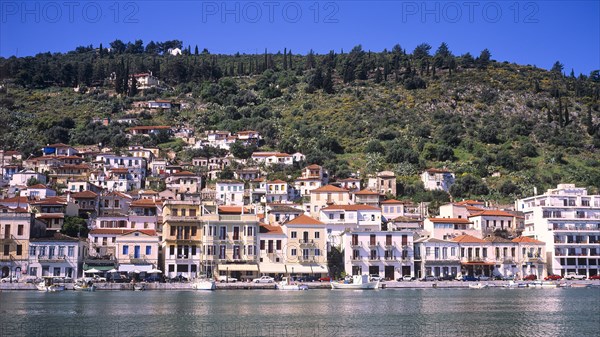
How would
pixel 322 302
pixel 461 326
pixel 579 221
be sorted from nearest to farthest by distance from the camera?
pixel 461 326
pixel 322 302
pixel 579 221

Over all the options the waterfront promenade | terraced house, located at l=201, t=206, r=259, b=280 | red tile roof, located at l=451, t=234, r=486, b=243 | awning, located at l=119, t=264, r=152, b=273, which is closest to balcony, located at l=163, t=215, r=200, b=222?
terraced house, located at l=201, t=206, r=259, b=280

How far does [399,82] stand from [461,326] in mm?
140426

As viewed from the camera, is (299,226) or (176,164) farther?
(176,164)

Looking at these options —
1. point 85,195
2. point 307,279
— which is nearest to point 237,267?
point 307,279

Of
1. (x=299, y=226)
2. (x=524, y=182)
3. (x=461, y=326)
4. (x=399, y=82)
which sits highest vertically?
(x=399, y=82)

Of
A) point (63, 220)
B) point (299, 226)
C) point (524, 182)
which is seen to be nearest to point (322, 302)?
point (299, 226)

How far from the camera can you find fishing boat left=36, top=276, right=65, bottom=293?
226 feet

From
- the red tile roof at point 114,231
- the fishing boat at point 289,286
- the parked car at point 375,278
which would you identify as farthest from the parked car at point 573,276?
the red tile roof at point 114,231

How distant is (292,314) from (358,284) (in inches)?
1139

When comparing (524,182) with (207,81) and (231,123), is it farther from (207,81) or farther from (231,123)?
(207,81)

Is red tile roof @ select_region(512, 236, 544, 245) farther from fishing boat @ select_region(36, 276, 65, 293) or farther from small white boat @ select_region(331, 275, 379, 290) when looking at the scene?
fishing boat @ select_region(36, 276, 65, 293)

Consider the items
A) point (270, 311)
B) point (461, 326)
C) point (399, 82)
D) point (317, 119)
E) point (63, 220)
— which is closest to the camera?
point (461, 326)

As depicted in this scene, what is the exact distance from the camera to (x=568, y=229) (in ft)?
301

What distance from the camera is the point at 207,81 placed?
183m
